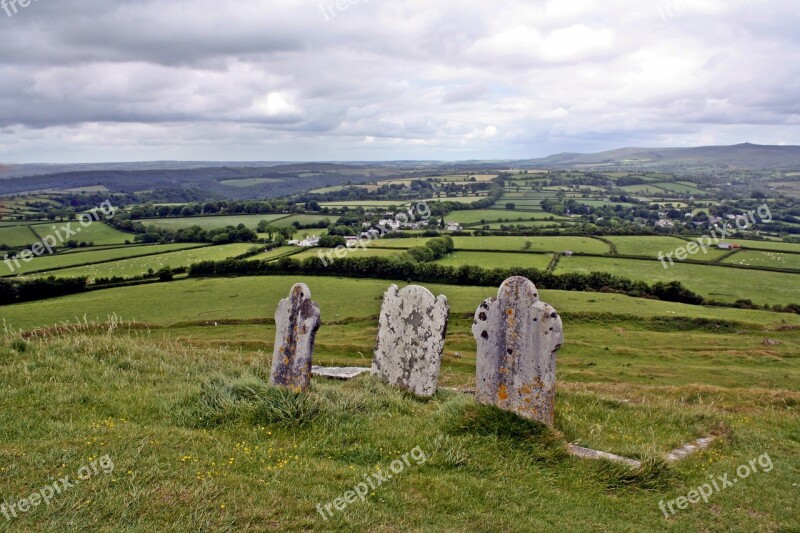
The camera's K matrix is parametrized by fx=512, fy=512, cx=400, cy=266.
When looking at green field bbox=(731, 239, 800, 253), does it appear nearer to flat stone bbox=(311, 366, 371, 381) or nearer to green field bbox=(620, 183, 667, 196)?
flat stone bbox=(311, 366, 371, 381)

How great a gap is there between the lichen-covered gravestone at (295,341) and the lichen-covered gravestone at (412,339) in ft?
8.02

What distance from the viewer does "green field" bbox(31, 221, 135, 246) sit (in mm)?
87125

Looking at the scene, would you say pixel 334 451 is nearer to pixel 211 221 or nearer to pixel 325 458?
pixel 325 458

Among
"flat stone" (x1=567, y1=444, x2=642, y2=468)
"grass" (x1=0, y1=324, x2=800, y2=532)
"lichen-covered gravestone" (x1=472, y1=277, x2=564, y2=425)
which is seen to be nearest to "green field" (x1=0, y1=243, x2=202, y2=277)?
"grass" (x1=0, y1=324, x2=800, y2=532)

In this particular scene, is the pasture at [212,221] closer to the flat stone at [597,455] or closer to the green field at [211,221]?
the green field at [211,221]

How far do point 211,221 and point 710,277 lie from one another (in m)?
97.4

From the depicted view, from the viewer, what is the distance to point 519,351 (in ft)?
35.7

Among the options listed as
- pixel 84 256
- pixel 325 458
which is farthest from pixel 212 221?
pixel 325 458

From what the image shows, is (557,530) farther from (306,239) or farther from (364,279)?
(306,239)

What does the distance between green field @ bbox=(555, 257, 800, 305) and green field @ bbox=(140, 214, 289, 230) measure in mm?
68506

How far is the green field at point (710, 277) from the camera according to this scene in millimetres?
55688

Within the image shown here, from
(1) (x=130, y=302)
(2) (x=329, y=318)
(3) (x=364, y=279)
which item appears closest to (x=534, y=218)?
(3) (x=364, y=279)

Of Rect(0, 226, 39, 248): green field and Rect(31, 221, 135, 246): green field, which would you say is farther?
Rect(31, 221, 135, 246): green field

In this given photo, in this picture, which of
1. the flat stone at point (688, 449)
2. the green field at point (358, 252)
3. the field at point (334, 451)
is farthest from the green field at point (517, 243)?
the flat stone at point (688, 449)
